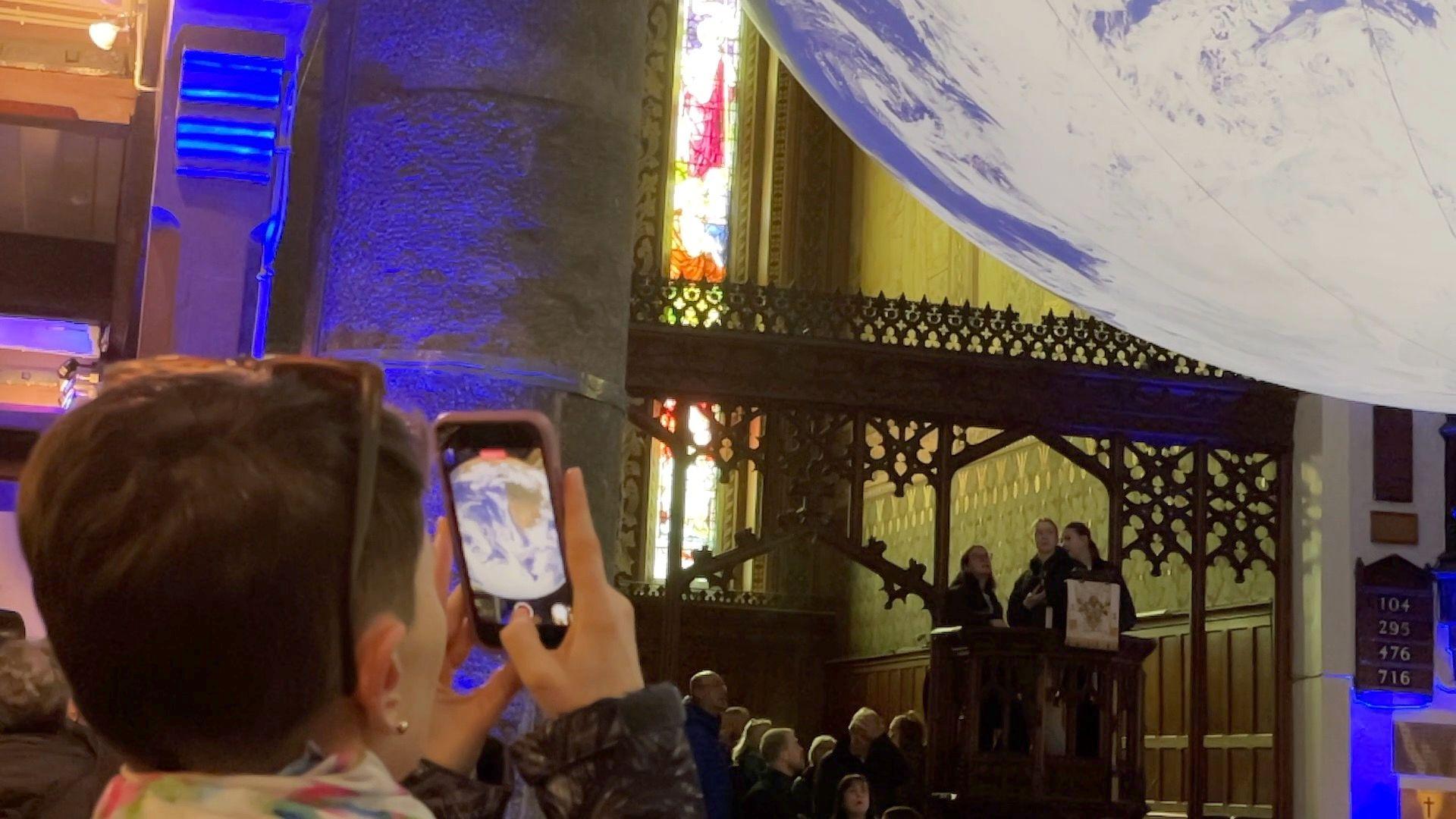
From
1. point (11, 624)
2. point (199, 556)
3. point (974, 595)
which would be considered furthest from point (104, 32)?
point (974, 595)

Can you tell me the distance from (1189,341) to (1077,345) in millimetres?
8516

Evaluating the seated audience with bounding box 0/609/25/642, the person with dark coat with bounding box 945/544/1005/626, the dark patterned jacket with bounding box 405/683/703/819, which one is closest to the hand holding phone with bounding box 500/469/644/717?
the dark patterned jacket with bounding box 405/683/703/819

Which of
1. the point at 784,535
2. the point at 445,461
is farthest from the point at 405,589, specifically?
the point at 784,535

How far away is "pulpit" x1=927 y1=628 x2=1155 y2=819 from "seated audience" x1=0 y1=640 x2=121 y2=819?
19.6 feet

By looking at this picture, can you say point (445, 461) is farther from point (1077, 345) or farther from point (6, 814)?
point (1077, 345)

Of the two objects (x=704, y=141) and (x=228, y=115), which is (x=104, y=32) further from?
(x=704, y=141)

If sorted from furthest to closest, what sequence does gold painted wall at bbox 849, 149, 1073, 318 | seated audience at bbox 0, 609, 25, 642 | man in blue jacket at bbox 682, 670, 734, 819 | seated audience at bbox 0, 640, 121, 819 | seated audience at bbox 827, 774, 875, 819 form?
gold painted wall at bbox 849, 149, 1073, 318 → seated audience at bbox 827, 774, 875, 819 → seated audience at bbox 0, 609, 25, 642 → man in blue jacket at bbox 682, 670, 734, 819 → seated audience at bbox 0, 640, 121, 819

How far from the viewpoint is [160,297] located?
19.2 feet

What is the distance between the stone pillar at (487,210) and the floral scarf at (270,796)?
1.11 meters

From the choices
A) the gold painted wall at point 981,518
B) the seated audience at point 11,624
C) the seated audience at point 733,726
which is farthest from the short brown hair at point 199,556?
the gold painted wall at point 981,518

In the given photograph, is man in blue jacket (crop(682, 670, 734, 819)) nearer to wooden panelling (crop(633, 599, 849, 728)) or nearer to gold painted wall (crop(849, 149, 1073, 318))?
gold painted wall (crop(849, 149, 1073, 318))

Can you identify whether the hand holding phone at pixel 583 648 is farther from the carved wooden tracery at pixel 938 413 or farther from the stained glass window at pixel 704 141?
the stained glass window at pixel 704 141

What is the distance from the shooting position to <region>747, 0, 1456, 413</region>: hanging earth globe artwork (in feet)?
6.30

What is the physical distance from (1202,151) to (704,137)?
16377 millimetres
